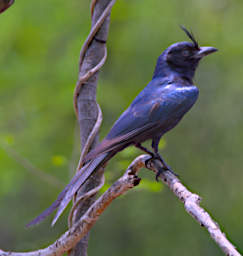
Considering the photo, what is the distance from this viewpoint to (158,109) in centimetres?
337

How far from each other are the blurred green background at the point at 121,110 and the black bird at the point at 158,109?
158 cm

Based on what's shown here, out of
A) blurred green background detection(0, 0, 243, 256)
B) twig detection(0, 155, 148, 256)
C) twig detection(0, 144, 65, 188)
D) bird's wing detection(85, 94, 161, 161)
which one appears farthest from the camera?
blurred green background detection(0, 0, 243, 256)

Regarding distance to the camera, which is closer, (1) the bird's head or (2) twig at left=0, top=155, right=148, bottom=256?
(2) twig at left=0, top=155, right=148, bottom=256

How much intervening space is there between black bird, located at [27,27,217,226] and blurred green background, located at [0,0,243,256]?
1.58 meters

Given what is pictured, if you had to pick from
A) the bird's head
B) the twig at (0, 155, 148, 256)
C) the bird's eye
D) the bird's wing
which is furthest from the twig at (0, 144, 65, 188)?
the bird's eye

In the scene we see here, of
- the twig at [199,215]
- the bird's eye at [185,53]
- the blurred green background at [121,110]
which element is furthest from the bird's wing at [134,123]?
the blurred green background at [121,110]

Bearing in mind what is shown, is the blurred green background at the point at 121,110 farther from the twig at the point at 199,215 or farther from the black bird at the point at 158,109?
the twig at the point at 199,215

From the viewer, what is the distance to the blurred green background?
18.1 ft

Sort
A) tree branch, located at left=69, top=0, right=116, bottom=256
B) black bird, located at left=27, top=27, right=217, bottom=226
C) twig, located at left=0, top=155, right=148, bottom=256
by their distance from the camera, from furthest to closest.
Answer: black bird, located at left=27, top=27, right=217, bottom=226
tree branch, located at left=69, top=0, right=116, bottom=256
twig, located at left=0, top=155, right=148, bottom=256

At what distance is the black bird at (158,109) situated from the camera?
9.33ft

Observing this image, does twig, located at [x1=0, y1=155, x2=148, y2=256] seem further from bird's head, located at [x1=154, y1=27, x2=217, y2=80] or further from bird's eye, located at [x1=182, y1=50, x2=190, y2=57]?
bird's eye, located at [x1=182, y1=50, x2=190, y2=57]

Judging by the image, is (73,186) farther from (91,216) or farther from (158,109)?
(158,109)

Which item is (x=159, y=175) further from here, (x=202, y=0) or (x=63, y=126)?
(x=202, y=0)

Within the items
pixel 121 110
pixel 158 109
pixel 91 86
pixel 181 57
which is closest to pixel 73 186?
Answer: pixel 91 86
